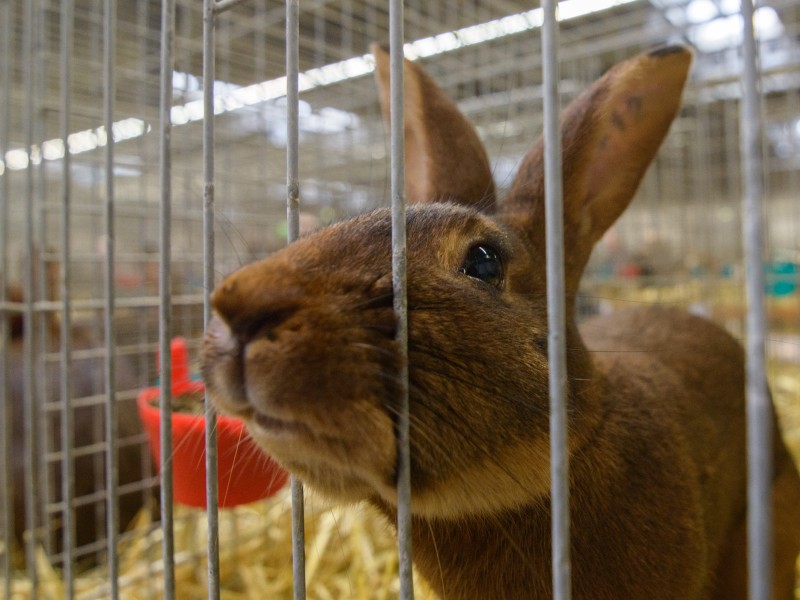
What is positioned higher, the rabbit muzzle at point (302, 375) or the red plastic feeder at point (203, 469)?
the rabbit muzzle at point (302, 375)

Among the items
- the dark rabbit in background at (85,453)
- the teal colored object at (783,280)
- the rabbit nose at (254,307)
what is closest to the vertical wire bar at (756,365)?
the rabbit nose at (254,307)

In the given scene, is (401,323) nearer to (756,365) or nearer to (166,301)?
(756,365)

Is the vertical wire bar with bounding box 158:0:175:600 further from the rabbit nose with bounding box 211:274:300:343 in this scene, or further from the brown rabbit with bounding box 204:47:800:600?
the rabbit nose with bounding box 211:274:300:343

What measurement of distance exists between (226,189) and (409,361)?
12.3 ft

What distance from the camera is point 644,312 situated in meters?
2.28

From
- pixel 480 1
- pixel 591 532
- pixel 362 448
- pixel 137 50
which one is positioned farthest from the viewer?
Result: pixel 137 50

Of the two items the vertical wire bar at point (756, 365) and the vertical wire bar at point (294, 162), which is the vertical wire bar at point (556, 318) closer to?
the vertical wire bar at point (756, 365)

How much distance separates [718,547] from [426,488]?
1189 millimetres

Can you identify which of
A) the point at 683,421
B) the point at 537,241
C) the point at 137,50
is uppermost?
the point at 137,50

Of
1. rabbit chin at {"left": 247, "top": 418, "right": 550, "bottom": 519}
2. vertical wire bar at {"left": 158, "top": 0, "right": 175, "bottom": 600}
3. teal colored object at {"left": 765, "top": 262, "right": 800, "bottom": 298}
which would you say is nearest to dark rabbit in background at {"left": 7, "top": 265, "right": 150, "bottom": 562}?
vertical wire bar at {"left": 158, "top": 0, "right": 175, "bottom": 600}

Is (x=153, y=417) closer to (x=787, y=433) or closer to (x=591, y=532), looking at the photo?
(x=591, y=532)

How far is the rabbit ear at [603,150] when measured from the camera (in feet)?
4.72

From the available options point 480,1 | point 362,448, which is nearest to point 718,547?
point 362,448

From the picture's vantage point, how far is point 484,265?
1.15 meters
